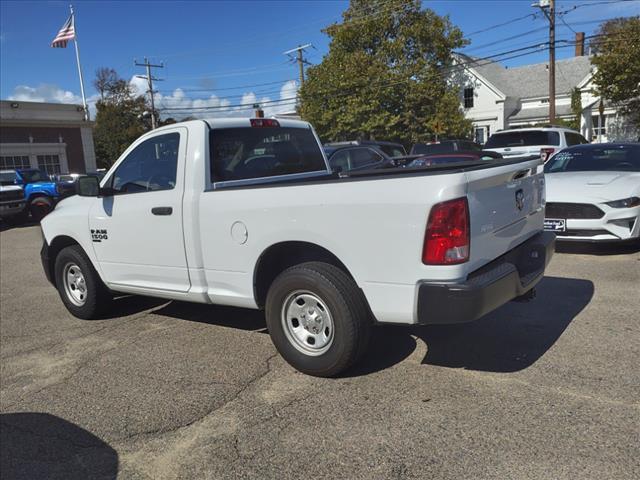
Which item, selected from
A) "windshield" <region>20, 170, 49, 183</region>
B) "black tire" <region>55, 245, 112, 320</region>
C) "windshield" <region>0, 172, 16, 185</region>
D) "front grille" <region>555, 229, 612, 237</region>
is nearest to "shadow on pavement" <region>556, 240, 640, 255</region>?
"front grille" <region>555, 229, 612, 237</region>

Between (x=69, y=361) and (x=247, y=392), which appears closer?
(x=247, y=392)

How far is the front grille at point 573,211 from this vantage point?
6859mm

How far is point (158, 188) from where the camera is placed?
4562 mm

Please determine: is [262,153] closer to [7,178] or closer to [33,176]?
[7,178]

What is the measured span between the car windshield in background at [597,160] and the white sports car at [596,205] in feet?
0.30

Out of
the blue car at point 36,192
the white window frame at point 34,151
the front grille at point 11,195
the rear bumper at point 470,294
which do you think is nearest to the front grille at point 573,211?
the rear bumper at point 470,294

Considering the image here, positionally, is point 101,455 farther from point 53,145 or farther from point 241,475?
point 53,145

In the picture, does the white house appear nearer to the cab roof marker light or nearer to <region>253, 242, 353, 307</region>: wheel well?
the cab roof marker light

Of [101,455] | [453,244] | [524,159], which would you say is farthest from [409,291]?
[101,455]

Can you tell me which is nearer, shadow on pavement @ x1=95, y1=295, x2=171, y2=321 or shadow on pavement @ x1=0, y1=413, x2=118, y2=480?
shadow on pavement @ x1=0, y1=413, x2=118, y2=480

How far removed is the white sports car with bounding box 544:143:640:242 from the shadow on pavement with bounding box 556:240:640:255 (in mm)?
181

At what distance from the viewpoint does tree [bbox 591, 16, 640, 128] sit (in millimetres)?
26109

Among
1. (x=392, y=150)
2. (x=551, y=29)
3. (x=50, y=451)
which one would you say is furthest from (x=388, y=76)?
(x=50, y=451)

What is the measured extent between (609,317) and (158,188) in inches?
162
